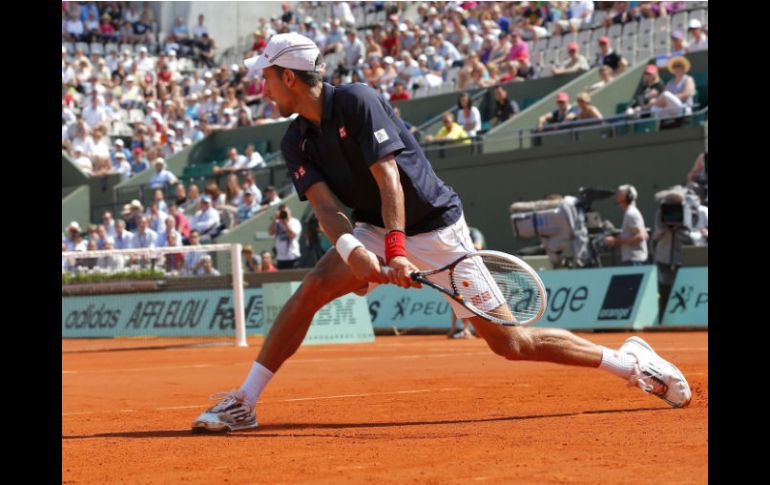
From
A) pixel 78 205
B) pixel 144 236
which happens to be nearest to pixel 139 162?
pixel 78 205

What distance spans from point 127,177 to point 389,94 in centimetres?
696

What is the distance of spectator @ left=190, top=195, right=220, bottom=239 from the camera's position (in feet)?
81.1

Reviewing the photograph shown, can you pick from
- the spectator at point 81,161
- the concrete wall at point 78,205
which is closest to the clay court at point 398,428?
the concrete wall at point 78,205

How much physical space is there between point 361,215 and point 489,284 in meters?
0.80

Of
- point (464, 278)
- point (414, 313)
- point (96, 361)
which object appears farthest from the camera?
point (414, 313)

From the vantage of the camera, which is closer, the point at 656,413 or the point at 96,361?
the point at 656,413

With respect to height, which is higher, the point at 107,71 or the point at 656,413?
the point at 107,71

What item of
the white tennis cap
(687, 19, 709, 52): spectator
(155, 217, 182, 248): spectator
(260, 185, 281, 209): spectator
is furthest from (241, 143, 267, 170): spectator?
the white tennis cap

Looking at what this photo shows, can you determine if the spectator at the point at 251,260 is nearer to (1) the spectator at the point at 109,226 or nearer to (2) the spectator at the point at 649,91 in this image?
(1) the spectator at the point at 109,226
